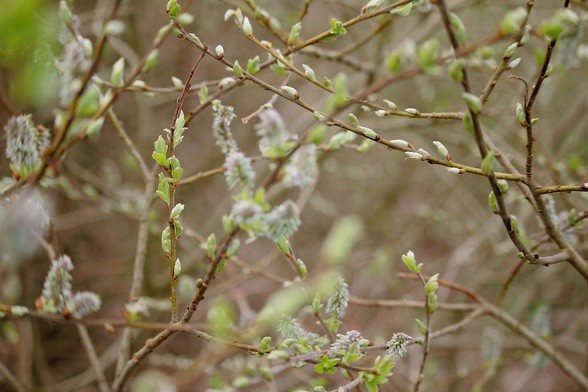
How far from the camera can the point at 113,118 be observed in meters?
1.55

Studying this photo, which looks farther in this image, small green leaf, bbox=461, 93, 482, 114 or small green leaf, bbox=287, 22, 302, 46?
small green leaf, bbox=287, 22, 302, 46

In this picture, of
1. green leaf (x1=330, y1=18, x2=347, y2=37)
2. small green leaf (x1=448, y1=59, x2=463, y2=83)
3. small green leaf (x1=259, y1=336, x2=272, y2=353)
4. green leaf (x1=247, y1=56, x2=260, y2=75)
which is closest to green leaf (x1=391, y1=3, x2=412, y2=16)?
green leaf (x1=330, y1=18, x2=347, y2=37)

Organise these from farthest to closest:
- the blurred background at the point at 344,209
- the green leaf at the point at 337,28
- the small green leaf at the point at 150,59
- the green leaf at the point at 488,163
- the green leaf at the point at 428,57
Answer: the blurred background at the point at 344,209 → the green leaf at the point at 337,28 → the small green leaf at the point at 150,59 → the green leaf at the point at 488,163 → the green leaf at the point at 428,57

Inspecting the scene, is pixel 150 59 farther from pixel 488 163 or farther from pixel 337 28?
pixel 488 163

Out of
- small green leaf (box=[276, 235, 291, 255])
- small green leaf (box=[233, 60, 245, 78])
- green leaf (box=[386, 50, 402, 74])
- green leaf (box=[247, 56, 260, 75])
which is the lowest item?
small green leaf (box=[276, 235, 291, 255])

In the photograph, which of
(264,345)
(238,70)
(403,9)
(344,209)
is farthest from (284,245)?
(344,209)

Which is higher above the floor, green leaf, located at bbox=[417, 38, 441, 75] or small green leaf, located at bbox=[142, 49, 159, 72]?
green leaf, located at bbox=[417, 38, 441, 75]

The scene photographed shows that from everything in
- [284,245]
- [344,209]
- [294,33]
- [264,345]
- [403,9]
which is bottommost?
[264,345]

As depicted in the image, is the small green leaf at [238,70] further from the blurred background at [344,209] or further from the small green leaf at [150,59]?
the blurred background at [344,209]

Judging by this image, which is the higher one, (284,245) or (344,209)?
(344,209)

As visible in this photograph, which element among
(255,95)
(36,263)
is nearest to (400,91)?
(255,95)

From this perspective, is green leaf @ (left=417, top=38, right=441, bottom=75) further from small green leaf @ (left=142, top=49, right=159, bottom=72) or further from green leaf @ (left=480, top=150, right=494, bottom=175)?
small green leaf @ (left=142, top=49, right=159, bottom=72)

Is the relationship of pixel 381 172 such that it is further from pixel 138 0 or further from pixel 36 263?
pixel 36 263

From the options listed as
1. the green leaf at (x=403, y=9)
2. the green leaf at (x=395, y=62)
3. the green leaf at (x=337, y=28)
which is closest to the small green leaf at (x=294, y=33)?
the green leaf at (x=337, y=28)
